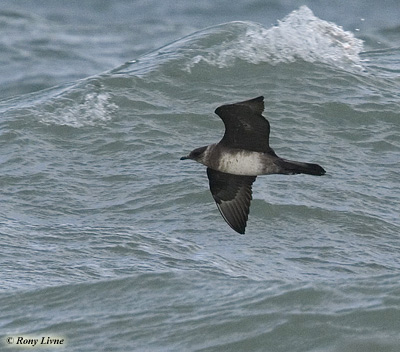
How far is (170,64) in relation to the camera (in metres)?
14.6

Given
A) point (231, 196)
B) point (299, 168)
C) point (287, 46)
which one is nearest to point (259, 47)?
point (287, 46)

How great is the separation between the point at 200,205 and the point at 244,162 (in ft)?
10.9

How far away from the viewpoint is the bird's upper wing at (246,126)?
25.3ft

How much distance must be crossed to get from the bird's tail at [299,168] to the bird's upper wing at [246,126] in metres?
0.22

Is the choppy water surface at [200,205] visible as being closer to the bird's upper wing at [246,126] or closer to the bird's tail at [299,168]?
the bird's tail at [299,168]

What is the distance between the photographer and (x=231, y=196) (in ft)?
28.5

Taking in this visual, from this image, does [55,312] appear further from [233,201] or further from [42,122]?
[42,122]

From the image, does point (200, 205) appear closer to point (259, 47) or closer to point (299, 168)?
point (299, 168)

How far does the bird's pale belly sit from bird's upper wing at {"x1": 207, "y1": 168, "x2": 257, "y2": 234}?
531 millimetres

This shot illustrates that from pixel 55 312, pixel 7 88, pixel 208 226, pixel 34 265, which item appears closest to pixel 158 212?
pixel 208 226

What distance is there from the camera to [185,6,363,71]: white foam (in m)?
14.7

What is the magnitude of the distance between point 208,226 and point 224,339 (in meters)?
2.69

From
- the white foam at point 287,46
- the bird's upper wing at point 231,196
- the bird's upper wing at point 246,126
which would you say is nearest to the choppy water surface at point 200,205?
the white foam at point 287,46

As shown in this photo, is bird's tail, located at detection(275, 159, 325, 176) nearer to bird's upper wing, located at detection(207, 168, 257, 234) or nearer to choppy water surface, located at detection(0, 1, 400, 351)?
bird's upper wing, located at detection(207, 168, 257, 234)
